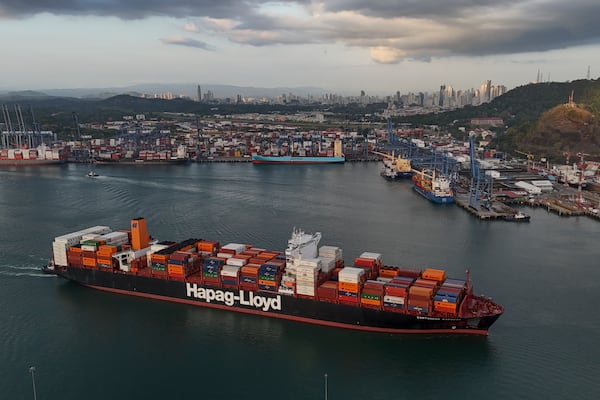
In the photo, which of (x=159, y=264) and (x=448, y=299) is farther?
(x=159, y=264)

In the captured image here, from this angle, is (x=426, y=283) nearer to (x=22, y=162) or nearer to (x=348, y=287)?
(x=348, y=287)

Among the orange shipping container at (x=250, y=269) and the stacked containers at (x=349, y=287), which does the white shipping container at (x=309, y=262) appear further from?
the orange shipping container at (x=250, y=269)

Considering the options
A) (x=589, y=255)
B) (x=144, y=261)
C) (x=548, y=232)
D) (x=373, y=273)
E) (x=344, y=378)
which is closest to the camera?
(x=344, y=378)

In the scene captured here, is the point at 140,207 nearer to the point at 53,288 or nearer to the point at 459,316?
the point at 53,288

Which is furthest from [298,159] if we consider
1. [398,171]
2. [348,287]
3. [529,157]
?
[348,287]

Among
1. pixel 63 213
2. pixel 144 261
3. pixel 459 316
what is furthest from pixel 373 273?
pixel 63 213

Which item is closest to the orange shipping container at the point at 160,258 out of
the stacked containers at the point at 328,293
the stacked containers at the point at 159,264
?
the stacked containers at the point at 159,264
